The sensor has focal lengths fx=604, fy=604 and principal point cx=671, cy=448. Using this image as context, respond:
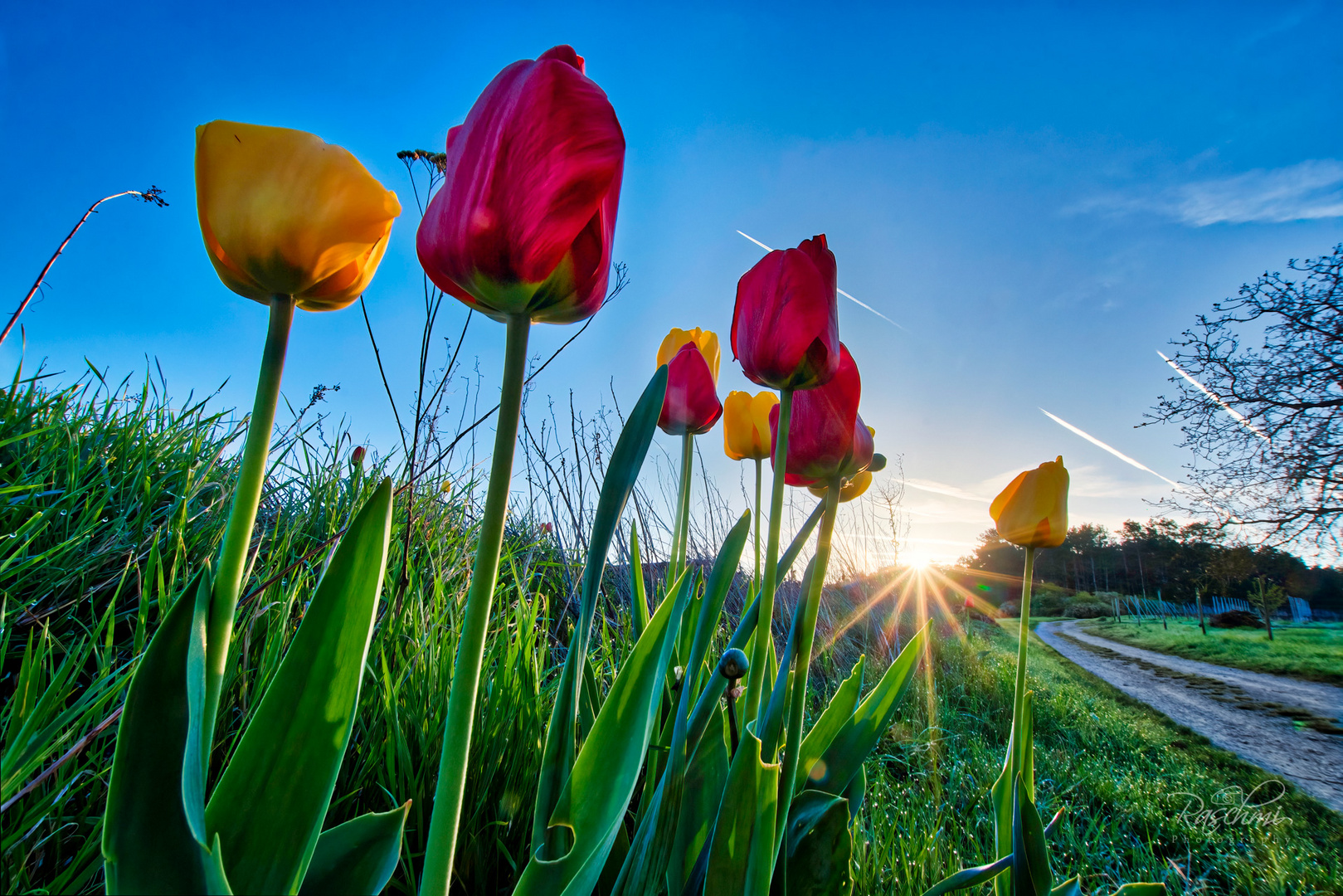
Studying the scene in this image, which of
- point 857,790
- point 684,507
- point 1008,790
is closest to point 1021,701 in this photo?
point 1008,790

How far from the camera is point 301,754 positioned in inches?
12.7

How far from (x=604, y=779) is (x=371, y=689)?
24.5 inches

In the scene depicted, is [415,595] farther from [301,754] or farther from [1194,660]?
[1194,660]

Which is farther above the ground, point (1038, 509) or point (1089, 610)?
point (1038, 509)

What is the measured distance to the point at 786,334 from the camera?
1.83ft

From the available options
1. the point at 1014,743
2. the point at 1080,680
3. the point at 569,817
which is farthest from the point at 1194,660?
the point at 569,817

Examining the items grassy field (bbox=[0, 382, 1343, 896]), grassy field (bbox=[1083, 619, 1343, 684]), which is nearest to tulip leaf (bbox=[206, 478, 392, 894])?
grassy field (bbox=[0, 382, 1343, 896])

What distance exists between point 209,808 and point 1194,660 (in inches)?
314

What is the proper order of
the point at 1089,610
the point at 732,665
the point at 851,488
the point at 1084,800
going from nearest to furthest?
the point at 732,665
the point at 851,488
the point at 1084,800
the point at 1089,610

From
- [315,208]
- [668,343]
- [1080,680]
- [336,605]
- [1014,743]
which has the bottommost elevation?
[1080,680]

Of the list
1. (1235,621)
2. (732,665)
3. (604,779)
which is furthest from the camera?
(1235,621)

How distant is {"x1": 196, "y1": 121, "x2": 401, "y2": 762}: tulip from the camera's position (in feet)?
1.13

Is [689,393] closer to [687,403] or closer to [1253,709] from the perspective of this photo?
[687,403]

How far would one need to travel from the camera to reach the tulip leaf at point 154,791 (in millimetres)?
266
